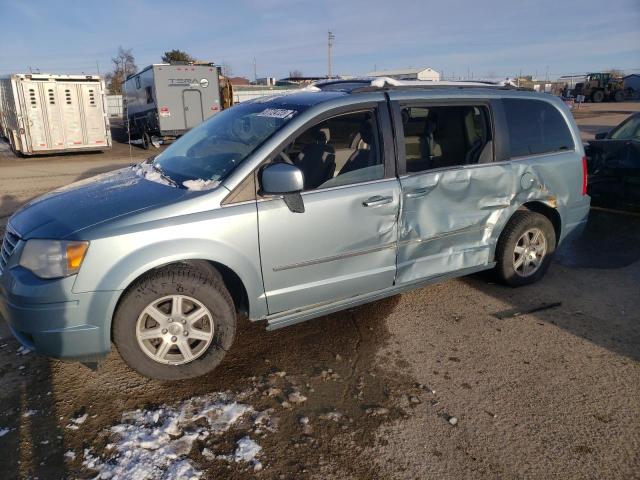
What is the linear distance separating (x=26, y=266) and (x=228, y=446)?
157 centimetres

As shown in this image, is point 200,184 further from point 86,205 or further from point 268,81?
point 268,81

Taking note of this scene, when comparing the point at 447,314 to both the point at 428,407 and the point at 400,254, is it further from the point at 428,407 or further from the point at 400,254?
the point at 428,407

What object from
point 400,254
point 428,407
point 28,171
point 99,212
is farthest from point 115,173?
point 28,171

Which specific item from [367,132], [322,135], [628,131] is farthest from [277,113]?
[628,131]

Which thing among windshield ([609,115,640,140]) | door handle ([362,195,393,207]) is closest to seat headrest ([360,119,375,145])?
door handle ([362,195,393,207])

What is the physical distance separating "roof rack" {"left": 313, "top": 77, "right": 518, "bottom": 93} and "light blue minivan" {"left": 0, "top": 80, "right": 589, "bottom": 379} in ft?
0.10

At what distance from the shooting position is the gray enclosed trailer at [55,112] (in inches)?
617

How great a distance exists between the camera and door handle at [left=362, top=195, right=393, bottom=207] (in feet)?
11.6

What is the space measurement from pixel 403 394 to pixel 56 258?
2.22 m

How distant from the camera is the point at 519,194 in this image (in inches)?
173

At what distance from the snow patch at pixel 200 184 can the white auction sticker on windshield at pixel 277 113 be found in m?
0.72

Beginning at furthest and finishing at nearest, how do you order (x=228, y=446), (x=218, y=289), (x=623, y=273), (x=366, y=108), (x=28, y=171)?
(x=28, y=171)
(x=623, y=273)
(x=366, y=108)
(x=218, y=289)
(x=228, y=446)

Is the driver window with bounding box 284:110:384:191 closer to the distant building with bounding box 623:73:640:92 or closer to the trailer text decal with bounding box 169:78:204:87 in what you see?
the trailer text decal with bounding box 169:78:204:87

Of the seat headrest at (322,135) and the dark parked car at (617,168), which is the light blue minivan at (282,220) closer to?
the seat headrest at (322,135)
